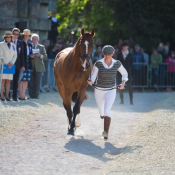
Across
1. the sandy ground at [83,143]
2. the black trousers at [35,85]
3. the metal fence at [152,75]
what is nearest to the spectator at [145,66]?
the metal fence at [152,75]

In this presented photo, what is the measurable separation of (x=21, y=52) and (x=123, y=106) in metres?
3.71

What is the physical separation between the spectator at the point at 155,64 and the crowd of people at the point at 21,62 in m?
7.04

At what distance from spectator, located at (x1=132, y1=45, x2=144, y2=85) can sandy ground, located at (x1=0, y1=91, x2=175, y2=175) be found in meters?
7.88

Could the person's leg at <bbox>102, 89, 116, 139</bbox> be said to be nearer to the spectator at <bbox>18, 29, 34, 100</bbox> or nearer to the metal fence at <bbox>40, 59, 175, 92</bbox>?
the spectator at <bbox>18, 29, 34, 100</bbox>

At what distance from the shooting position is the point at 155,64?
22.0m

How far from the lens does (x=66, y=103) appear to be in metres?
10.5

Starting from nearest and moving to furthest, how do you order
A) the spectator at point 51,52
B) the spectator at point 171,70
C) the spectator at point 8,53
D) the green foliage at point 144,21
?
the spectator at point 8,53, the spectator at point 51,52, the spectator at point 171,70, the green foliage at point 144,21

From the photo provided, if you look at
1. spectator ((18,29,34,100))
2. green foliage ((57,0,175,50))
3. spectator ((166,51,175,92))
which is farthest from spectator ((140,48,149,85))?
spectator ((18,29,34,100))

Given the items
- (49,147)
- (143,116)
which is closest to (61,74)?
(49,147)

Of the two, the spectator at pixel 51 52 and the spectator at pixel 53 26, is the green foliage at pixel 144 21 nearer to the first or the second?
the spectator at pixel 53 26

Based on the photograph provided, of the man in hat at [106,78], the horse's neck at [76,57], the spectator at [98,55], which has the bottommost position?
the man in hat at [106,78]

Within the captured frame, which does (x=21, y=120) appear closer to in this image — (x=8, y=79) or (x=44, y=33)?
(x=8, y=79)

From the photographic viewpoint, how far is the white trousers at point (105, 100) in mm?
9391

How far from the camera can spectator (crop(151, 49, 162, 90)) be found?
71.9 ft
